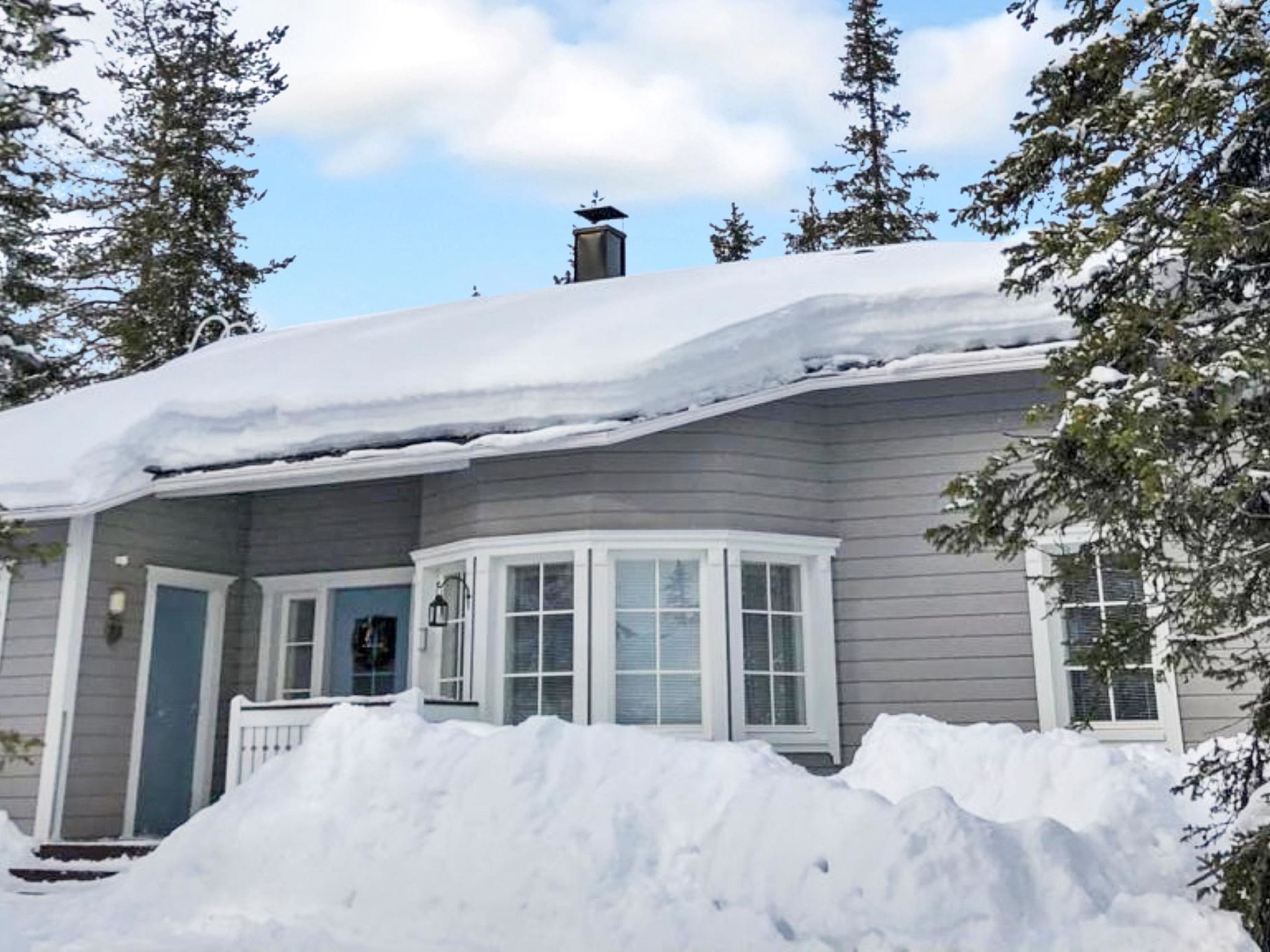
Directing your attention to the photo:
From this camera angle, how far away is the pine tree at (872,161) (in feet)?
72.9

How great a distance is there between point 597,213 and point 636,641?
6.93m

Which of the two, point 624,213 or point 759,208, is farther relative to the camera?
point 759,208

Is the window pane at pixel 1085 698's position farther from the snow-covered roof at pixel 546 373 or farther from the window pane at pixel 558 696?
the window pane at pixel 558 696

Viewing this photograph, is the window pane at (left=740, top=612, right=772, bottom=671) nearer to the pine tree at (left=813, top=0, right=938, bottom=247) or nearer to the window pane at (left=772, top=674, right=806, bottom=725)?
the window pane at (left=772, top=674, right=806, bottom=725)

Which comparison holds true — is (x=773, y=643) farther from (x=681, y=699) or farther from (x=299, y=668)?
(x=299, y=668)

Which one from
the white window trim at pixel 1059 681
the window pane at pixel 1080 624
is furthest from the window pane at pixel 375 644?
the window pane at pixel 1080 624

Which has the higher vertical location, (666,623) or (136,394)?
(136,394)

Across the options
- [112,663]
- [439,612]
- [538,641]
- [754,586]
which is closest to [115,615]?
[112,663]

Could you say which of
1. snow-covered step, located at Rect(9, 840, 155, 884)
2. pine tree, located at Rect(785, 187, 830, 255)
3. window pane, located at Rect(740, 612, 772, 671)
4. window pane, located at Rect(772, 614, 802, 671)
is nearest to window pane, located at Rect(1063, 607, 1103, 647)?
window pane, located at Rect(772, 614, 802, 671)

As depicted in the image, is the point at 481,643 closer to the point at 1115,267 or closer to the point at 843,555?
the point at 843,555

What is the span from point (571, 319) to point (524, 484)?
6.01ft

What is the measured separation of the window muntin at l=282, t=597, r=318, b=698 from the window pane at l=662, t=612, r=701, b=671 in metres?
3.62

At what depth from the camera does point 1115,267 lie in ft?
14.4

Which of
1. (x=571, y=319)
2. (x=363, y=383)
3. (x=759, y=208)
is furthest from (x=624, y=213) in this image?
(x=759, y=208)
